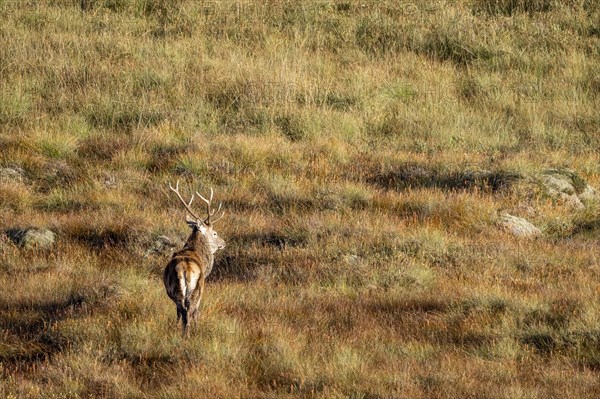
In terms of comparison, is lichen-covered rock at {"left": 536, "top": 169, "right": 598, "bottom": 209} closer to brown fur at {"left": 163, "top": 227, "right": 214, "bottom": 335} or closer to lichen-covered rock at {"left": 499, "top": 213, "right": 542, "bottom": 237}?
lichen-covered rock at {"left": 499, "top": 213, "right": 542, "bottom": 237}

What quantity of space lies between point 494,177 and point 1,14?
42.3 ft

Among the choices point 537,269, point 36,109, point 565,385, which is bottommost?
point 36,109

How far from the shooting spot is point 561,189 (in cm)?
1397

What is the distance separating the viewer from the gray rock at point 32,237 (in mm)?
11930

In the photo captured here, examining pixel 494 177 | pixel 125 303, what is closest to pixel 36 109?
pixel 494 177

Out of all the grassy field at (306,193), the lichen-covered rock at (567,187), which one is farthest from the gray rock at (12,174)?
the lichen-covered rock at (567,187)

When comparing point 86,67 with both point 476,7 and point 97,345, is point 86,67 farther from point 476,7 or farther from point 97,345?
point 97,345

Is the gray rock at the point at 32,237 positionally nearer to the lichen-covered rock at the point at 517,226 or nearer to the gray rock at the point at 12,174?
the gray rock at the point at 12,174

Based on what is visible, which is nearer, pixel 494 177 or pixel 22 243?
pixel 22 243

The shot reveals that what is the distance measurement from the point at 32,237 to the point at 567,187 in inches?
277

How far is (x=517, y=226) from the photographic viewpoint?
12.8 meters

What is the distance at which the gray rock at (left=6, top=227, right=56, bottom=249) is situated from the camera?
39.1 feet

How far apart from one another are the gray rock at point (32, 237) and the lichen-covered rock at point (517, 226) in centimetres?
545

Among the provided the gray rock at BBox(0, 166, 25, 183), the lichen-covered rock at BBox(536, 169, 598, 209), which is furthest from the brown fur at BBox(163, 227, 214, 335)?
the gray rock at BBox(0, 166, 25, 183)
